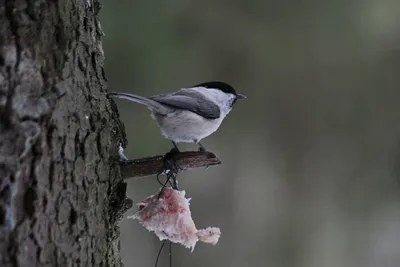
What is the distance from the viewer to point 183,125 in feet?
5.32

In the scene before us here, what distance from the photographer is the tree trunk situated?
3.20ft

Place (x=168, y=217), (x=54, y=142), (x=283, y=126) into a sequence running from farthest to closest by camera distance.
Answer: (x=283, y=126)
(x=168, y=217)
(x=54, y=142)

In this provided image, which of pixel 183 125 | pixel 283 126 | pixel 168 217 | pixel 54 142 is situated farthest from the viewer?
pixel 283 126

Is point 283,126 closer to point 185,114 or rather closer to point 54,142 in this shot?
point 185,114

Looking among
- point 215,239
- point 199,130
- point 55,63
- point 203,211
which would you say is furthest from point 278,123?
point 55,63

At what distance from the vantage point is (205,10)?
3264mm

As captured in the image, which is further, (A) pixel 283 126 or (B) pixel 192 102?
(A) pixel 283 126

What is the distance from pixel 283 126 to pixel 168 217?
2.29m

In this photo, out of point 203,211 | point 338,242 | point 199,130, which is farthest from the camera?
point 338,242

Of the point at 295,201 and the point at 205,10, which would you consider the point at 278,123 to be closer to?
the point at 295,201

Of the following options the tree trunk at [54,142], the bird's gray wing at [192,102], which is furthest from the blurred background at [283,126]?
the tree trunk at [54,142]

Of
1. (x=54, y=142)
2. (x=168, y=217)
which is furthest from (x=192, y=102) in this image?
(x=54, y=142)

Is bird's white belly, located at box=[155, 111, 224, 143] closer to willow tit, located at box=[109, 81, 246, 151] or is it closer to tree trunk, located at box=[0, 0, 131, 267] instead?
willow tit, located at box=[109, 81, 246, 151]

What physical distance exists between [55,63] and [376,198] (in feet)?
9.84
